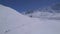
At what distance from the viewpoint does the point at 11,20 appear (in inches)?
64.0

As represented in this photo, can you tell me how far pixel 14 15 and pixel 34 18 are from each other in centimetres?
27

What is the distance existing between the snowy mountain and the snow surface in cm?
5

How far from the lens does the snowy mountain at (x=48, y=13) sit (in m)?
1.53

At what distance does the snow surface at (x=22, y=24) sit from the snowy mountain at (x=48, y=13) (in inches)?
2.0

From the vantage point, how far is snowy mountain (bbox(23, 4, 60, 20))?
1.53 metres

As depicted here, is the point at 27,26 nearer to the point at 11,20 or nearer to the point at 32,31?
the point at 32,31

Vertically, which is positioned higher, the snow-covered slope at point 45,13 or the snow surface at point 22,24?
the snow-covered slope at point 45,13

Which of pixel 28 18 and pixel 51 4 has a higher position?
pixel 51 4

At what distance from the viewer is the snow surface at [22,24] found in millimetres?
1529

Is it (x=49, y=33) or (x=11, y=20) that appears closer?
(x=49, y=33)

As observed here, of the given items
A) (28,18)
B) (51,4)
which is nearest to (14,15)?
(28,18)

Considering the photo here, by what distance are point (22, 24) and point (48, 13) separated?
36 centimetres

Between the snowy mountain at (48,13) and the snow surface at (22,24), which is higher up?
the snowy mountain at (48,13)

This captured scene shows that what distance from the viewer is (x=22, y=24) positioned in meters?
1.60
